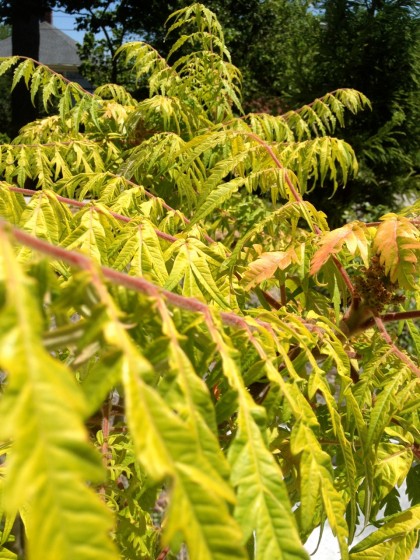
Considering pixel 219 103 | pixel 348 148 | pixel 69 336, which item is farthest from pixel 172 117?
pixel 69 336

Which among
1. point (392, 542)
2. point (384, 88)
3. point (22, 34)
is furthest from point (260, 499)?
point (22, 34)

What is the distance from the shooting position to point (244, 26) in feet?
43.0

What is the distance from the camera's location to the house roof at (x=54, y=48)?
2766 cm

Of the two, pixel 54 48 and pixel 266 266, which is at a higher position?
pixel 54 48

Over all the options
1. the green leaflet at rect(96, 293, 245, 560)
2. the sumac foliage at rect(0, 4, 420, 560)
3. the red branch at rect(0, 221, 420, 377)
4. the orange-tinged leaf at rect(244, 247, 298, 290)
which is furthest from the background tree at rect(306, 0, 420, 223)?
the green leaflet at rect(96, 293, 245, 560)

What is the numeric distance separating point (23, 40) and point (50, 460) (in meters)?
13.9

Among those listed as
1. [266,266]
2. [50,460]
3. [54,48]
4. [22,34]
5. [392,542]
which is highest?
[54,48]

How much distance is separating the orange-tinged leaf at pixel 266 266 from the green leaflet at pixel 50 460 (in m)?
0.78

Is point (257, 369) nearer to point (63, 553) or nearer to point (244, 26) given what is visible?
Result: point (63, 553)

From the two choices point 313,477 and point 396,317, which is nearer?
point 313,477

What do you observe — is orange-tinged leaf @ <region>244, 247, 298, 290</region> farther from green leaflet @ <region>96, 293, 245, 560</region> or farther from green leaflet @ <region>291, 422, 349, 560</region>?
green leaflet @ <region>96, 293, 245, 560</region>

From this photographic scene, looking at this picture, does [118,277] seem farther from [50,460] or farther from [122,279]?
[50,460]

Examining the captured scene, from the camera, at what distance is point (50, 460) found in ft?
1.16

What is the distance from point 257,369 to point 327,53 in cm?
906
